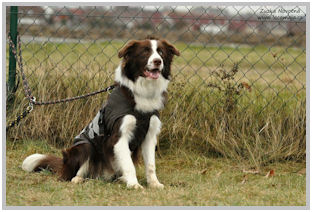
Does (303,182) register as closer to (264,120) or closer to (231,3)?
(264,120)

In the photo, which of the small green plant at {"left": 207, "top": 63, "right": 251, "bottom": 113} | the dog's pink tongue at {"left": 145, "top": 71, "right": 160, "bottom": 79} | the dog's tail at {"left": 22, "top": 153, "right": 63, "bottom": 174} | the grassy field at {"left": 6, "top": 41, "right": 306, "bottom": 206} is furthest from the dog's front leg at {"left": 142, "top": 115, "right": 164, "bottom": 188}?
the small green plant at {"left": 207, "top": 63, "right": 251, "bottom": 113}

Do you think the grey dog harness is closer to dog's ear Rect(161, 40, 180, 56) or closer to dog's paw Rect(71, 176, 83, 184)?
dog's paw Rect(71, 176, 83, 184)

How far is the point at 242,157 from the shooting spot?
15.1 ft

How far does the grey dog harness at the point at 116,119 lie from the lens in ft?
12.4

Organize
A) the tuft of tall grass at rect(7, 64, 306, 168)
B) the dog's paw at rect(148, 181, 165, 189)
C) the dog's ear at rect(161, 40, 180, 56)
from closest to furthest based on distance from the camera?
the dog's paw at rect(148, 181, 165, 189) < the dog's ear at rect(161, 40, 180, 56) < the tuft of tall grass at rect(7, 64, 306, 168)

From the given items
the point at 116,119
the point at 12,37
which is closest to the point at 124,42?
the point at 12,37

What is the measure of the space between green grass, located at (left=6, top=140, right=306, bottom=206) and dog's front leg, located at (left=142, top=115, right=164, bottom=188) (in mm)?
152

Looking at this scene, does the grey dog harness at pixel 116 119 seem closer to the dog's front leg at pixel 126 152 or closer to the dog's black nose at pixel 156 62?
the dog's front leg at pixel 126 152

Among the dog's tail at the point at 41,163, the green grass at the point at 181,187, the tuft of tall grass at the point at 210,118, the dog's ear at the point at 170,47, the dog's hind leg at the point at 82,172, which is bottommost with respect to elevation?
the green grass at the point at 181,187

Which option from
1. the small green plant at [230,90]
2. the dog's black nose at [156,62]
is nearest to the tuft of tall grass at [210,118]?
the small green plant at [230,90]

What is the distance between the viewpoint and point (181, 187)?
12.5 feet

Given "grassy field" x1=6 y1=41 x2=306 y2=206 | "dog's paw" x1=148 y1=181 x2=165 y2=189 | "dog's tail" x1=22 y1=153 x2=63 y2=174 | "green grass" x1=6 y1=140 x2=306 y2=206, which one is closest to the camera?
"green grass" x1=6 y1=140 x2=306 y2=206

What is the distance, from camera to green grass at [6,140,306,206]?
333 centimetres

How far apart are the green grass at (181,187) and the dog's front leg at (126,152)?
0.10m
